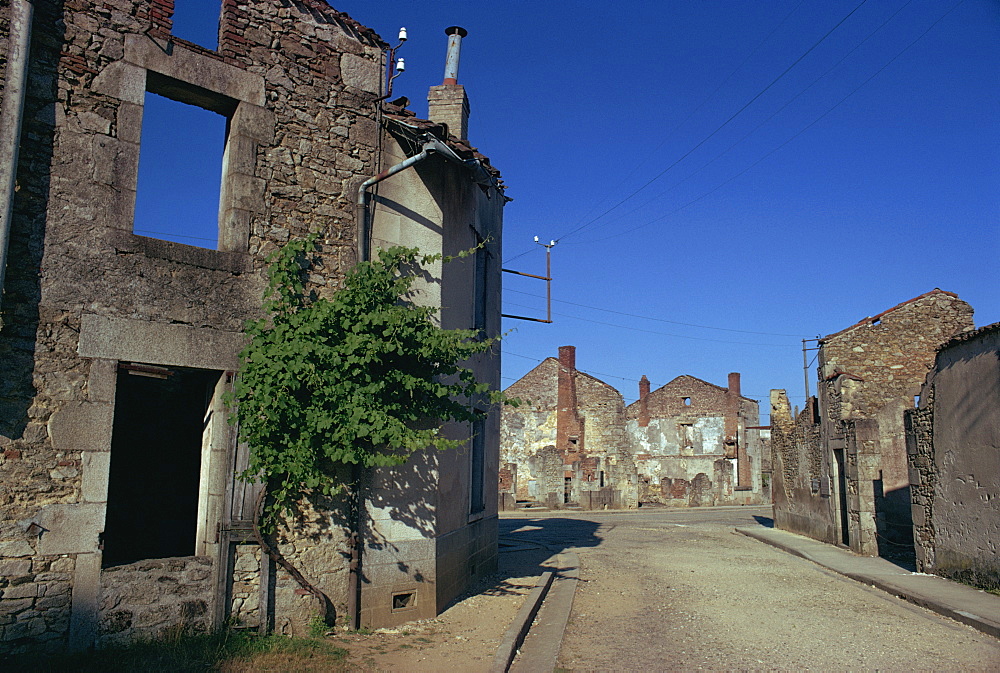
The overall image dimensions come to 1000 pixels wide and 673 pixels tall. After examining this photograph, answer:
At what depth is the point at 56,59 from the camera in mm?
6465

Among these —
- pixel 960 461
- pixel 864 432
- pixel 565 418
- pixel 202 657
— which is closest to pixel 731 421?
pixel 565 418

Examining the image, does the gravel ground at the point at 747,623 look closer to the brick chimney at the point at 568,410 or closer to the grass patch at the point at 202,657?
the grass patch at the point at 202,657

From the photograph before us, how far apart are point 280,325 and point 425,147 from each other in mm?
2659

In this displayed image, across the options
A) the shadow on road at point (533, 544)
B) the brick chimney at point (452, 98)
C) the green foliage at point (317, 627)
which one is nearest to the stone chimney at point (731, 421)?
the shadow on road at point (533, 544)

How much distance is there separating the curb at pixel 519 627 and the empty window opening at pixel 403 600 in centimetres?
110

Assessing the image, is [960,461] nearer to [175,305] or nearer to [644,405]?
[175,305]

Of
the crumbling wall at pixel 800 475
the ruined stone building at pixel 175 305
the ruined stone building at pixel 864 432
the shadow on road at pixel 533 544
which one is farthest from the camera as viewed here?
the crumbling wall at pixel 800 475

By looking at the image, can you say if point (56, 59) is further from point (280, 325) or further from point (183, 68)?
point (280, 325)

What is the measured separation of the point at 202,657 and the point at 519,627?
311 centimetres

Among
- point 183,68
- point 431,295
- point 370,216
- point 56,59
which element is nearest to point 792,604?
point 431,295

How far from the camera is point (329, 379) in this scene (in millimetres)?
6918

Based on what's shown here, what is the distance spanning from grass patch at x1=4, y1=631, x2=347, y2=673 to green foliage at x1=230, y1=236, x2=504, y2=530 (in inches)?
42.9

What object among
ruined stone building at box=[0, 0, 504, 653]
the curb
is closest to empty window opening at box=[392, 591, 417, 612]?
ruined stone building at box=[0, 0, 504, 653]

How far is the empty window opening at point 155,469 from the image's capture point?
8.28 metres
